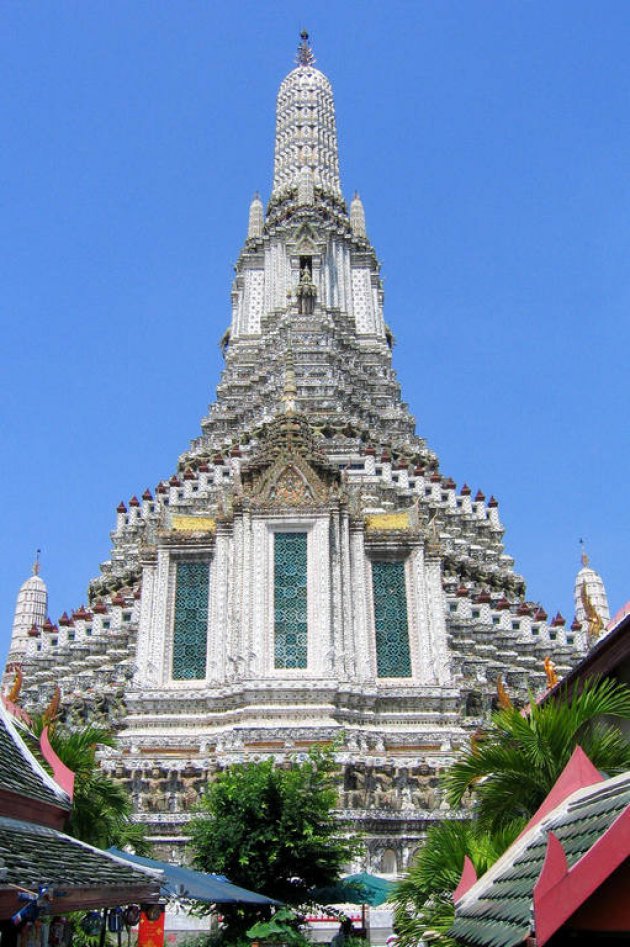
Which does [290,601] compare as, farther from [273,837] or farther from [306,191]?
[306,191]

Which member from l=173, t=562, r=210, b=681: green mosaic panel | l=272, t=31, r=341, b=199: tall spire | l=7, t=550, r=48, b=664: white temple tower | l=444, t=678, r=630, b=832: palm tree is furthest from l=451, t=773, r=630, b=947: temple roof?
l=272, t=31, r=341, b=199: tall spire

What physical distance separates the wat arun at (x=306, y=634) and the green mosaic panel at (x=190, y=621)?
5 centimetres

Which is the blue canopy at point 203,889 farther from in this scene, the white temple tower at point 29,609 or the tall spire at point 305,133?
the tall spire at point 305,133

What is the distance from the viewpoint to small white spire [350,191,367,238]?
2155 inches

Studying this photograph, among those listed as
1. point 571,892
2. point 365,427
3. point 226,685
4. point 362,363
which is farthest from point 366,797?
point 362,363

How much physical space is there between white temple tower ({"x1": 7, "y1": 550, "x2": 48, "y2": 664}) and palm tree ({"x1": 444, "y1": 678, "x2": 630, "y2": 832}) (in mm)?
34698

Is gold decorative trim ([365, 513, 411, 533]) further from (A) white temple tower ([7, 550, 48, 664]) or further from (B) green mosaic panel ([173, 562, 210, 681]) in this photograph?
(A) white temple tower ([7, 550, 48, 664])

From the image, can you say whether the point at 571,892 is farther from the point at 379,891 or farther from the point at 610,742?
the point at 379,891

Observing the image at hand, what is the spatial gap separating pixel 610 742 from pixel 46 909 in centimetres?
718

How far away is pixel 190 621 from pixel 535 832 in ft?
76.5

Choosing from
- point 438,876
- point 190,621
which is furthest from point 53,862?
point 190,621

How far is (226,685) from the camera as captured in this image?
27594 millimetres

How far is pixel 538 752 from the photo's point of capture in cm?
1144

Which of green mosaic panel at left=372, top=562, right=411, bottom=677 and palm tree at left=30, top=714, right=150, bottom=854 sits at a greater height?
green mosaic panel at left=372, top=562, right=411, bottom=677
